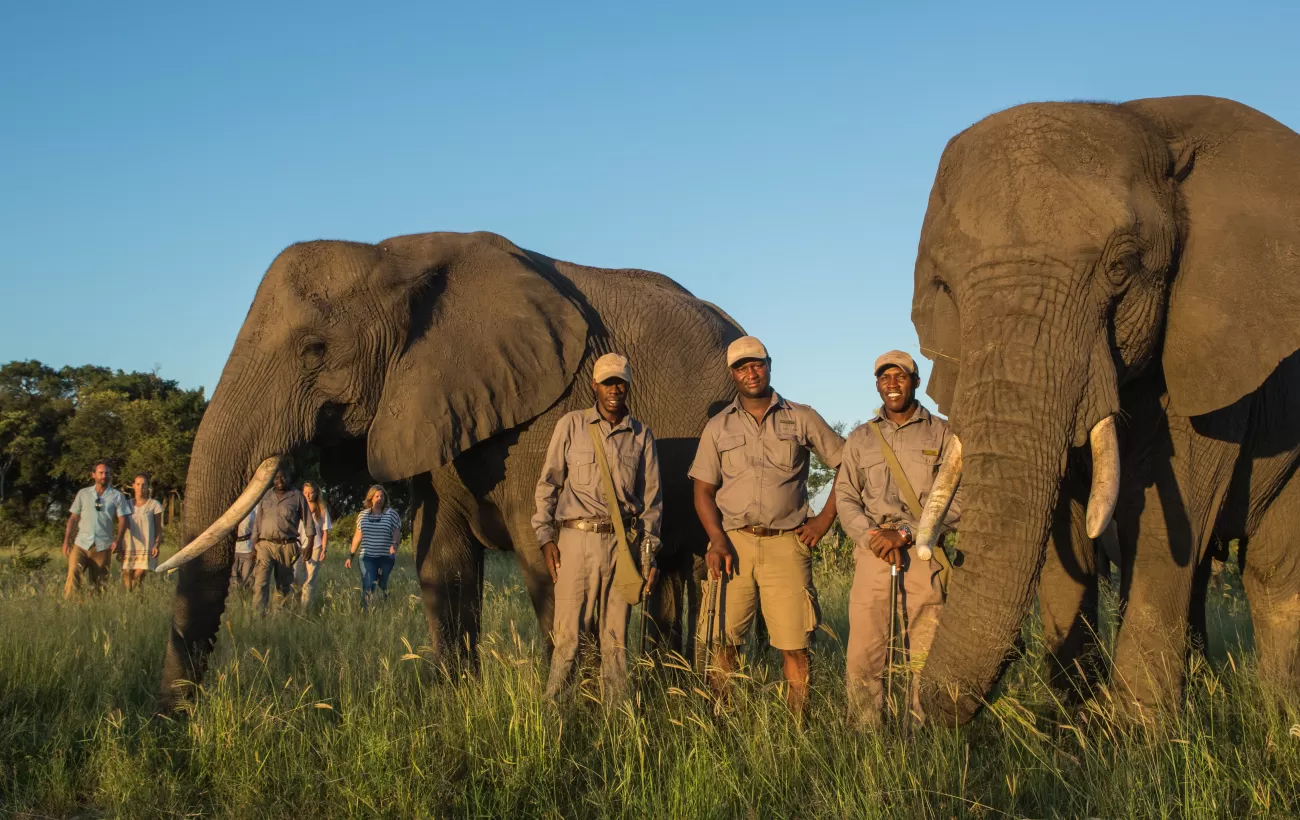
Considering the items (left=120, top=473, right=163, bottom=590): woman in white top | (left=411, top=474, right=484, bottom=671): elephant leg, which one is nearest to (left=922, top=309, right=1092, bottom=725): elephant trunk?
(left=411, top=474, right=484, bottom=671): elephant leg

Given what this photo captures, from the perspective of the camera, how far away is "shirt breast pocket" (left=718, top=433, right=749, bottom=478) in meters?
6.62

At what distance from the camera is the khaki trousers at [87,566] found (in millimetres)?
13422

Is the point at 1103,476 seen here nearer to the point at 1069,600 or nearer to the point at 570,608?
the point at 1069,600

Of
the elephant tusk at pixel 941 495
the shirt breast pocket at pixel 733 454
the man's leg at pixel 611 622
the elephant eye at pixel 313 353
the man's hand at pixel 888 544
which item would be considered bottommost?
the man's leg at pixel 611 622

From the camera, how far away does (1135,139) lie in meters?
5.29

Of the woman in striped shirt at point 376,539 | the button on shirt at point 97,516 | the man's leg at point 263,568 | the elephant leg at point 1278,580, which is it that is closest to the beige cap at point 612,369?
the elephant leg at point 1278,580

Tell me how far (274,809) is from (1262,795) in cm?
392

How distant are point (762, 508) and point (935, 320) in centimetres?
146

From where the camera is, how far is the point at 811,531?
21.4 ft

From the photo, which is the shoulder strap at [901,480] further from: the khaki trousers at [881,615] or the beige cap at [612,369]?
the beige cap at [612,369]

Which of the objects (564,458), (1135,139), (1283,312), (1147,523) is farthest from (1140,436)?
(564,458)

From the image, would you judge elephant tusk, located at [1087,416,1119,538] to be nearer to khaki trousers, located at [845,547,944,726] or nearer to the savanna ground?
the savanna ground

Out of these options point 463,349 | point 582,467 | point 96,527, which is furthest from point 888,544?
point 96,527

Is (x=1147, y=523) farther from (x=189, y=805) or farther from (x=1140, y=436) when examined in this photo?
(x=189, y=805)
